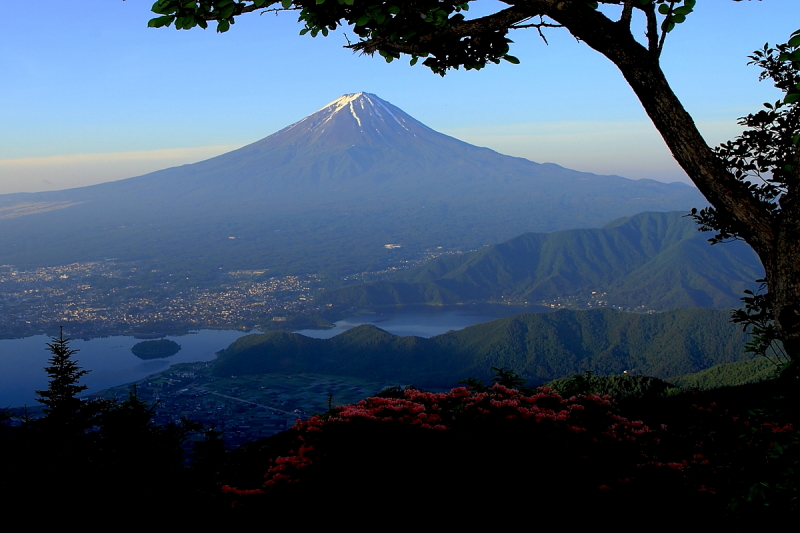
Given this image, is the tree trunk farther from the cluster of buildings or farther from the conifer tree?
the cluster of buildings

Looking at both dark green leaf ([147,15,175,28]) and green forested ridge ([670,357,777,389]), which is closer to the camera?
dark green leaf ([147,15,175,28])

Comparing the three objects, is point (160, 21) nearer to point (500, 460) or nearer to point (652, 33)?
point (652, 33)

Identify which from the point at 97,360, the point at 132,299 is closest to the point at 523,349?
the point at 97,360

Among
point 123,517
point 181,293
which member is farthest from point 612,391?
point 181,293

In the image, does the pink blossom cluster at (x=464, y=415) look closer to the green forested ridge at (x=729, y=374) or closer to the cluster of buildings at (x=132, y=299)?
the green forested ridge at (x=729, y=374)

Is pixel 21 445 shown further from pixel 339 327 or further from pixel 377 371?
pixel 339 327

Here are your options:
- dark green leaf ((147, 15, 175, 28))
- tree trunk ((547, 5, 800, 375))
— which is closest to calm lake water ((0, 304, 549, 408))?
dark green leaf ((147, 15, 175, 28))
